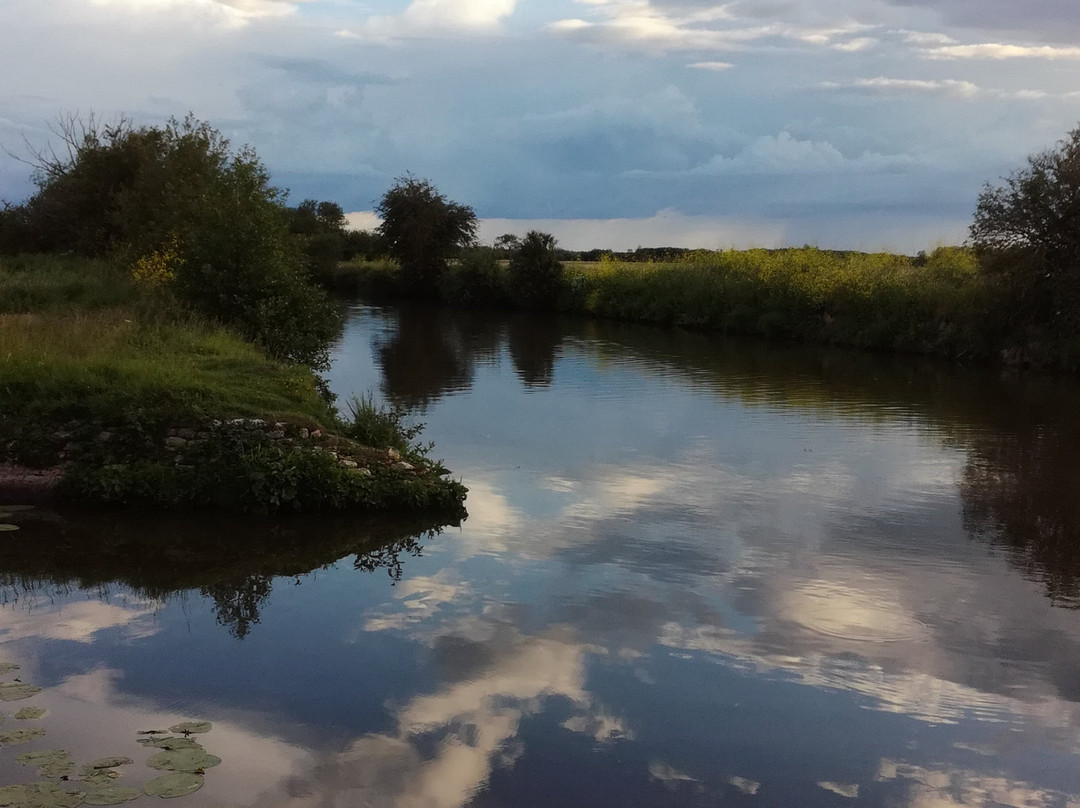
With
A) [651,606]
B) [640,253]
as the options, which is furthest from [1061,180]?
[640,253]

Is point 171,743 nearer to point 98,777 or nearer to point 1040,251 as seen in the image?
point 98,777

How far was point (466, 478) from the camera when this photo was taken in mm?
13867

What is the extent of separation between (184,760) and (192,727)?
48 cm

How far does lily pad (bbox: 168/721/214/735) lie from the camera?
21.3ft

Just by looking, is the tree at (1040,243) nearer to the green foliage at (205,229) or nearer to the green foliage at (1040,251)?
the green foliage at (1040,251)

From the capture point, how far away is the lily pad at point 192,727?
6.50m

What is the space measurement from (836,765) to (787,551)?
4.55 meters

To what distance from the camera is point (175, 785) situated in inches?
227

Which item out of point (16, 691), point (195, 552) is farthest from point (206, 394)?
point (16, 691)

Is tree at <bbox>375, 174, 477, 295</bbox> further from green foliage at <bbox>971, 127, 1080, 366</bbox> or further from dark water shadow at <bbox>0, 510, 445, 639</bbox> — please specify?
dark water shadow at <bbox>0, 510, 445, 639</bbox>

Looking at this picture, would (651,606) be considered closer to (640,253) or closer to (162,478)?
(162,478)

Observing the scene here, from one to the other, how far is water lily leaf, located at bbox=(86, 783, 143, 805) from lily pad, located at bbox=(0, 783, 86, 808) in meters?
0.05

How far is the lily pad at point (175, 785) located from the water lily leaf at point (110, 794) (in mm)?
81

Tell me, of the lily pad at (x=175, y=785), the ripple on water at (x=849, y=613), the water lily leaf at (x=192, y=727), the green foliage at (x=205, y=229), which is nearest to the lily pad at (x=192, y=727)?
→ the water lily leaf at (x=192, y=727)
